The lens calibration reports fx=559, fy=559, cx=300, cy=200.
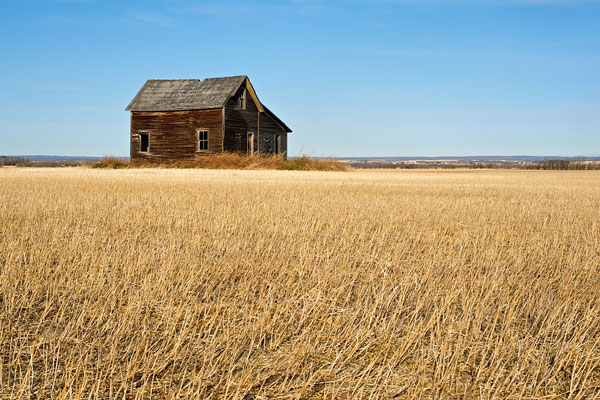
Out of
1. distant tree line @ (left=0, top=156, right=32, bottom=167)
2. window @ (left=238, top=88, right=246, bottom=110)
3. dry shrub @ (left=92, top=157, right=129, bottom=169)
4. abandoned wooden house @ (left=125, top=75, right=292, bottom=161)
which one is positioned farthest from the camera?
distant tree line @ (left=0, top=156, right=32, bottom=167)

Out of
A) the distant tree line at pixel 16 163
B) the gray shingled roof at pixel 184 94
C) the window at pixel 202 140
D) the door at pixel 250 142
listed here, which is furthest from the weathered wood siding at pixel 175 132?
the distant tree line at pixel 16 163

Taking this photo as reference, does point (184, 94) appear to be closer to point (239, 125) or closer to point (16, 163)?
point (239, 125)

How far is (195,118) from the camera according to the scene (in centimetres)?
3372

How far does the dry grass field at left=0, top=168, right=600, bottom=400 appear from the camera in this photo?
2.65 m

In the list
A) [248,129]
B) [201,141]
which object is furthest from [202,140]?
[248,129]

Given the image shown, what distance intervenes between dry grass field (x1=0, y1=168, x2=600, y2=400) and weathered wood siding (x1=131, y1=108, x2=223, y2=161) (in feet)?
84.0

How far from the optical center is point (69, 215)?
868 cm

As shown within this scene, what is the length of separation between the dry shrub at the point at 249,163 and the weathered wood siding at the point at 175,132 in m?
0.52

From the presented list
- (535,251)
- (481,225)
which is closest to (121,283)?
(535,251)

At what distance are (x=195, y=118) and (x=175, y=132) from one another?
1656mm

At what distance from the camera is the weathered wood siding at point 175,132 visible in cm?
3316

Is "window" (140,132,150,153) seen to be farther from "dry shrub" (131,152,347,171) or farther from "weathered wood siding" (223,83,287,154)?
"weathered wood siding" (223,83,287,154)

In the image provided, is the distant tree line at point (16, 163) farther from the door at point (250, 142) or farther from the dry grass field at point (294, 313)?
the dry grass field at point (294, 313)

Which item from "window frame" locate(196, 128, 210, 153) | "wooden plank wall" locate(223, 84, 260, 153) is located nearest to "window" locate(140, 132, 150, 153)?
"window frame" locate(196, 128, 210, 153)
